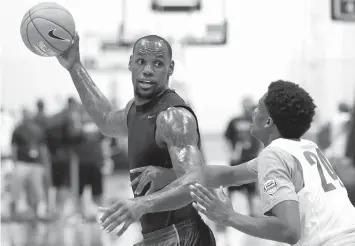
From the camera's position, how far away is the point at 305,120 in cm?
328

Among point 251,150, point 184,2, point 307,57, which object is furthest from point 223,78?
point 251,150

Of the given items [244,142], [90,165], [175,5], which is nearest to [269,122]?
[244,142]

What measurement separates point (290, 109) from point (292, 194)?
458 millimetres

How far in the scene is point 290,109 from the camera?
3260mm

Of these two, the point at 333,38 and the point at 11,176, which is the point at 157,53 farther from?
the point at 333,38

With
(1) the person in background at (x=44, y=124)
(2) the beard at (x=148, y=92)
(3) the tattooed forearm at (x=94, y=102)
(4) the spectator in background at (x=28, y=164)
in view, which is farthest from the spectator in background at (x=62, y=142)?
(2) the beard at (x=148, y=92)

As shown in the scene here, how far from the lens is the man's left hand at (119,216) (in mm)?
3186

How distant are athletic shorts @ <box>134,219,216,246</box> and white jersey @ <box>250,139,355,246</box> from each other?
0.73 meters

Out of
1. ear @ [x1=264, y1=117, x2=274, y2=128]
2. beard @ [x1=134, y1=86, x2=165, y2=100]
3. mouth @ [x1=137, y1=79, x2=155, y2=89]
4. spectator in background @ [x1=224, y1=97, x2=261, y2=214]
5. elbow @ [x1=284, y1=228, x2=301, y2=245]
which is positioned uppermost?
mouth @ [x1=137, y1=79, x2=155, y2=89]

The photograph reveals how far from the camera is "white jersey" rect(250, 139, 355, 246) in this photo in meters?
3.04

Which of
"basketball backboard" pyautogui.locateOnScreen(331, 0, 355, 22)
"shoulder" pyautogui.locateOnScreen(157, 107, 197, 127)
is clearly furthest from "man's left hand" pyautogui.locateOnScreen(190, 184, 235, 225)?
"basketball backboard" pyautogui.locateOnScreen(331, 0, 355, 22)

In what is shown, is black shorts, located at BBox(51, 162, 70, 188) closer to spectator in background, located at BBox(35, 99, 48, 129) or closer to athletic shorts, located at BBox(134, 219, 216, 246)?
spectator in background, located at BBox(35, 99, 48, 129)

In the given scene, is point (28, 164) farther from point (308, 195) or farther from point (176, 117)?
point (308, 195)

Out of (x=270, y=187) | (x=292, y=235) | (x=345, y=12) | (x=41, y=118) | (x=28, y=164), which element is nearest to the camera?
(x=292, y=235)
